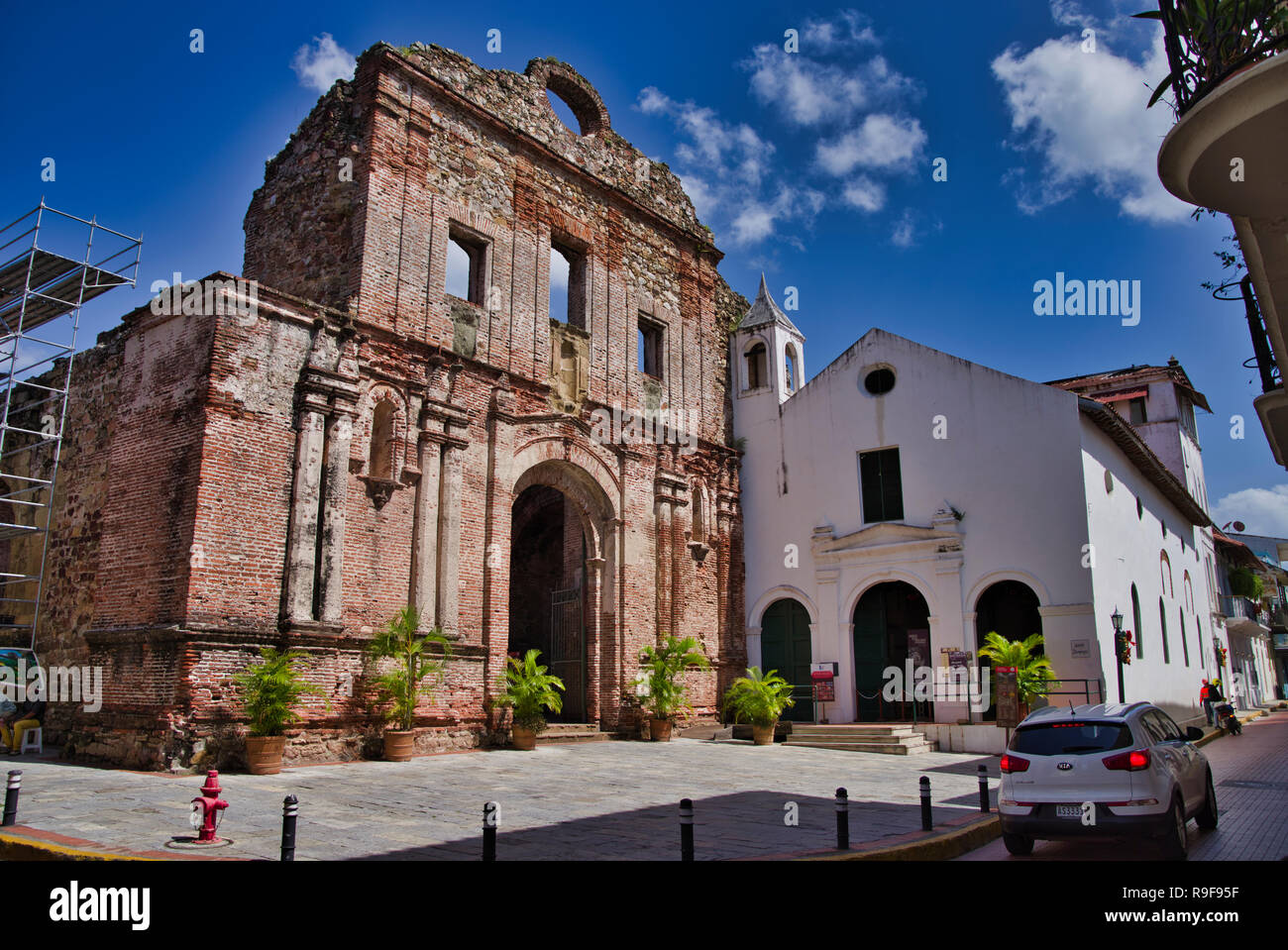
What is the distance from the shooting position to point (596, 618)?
19094 mm

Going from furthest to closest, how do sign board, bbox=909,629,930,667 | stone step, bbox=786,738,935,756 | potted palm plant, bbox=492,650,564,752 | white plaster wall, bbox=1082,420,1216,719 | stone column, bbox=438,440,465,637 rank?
sign board, bbox=909,629,930,667 → white plaster wall, bbox=1082,420,1216,719 → stone step, bbox=786,738,935,756 → potted palm plant, bbox=492,650,564,752 → stone column, bbox=438,440,465,637

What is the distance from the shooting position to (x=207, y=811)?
293 inches

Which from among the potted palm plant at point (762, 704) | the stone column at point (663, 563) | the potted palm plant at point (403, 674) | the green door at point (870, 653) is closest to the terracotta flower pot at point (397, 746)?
the potted palm plant at point (403, 674)

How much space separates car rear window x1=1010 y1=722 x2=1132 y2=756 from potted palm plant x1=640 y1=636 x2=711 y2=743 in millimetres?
10771

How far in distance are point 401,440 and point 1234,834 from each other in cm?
1215

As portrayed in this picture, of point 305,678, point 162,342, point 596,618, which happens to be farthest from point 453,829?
point 596,618

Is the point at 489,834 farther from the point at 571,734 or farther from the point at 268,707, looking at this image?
the point at 571,734

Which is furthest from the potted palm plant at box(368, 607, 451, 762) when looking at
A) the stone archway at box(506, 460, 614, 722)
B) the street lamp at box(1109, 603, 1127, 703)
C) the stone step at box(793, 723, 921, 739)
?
the street lamp at box(1109, 603, 1127, 703)

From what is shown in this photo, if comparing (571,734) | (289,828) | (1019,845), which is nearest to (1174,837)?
(1019,845)

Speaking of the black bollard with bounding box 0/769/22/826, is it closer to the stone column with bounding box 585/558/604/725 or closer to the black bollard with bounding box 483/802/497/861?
the black bollard with bounding box 483/802/497/861

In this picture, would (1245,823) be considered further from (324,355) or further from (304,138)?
(304,138)

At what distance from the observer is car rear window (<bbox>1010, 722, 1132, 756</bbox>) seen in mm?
8008

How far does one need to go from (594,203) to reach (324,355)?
852cm

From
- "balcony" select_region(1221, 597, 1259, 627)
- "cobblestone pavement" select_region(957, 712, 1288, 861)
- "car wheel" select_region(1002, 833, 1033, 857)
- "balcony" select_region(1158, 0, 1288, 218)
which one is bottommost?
"cobblestone pavement" select_region(957, 712, 1288, 861)
